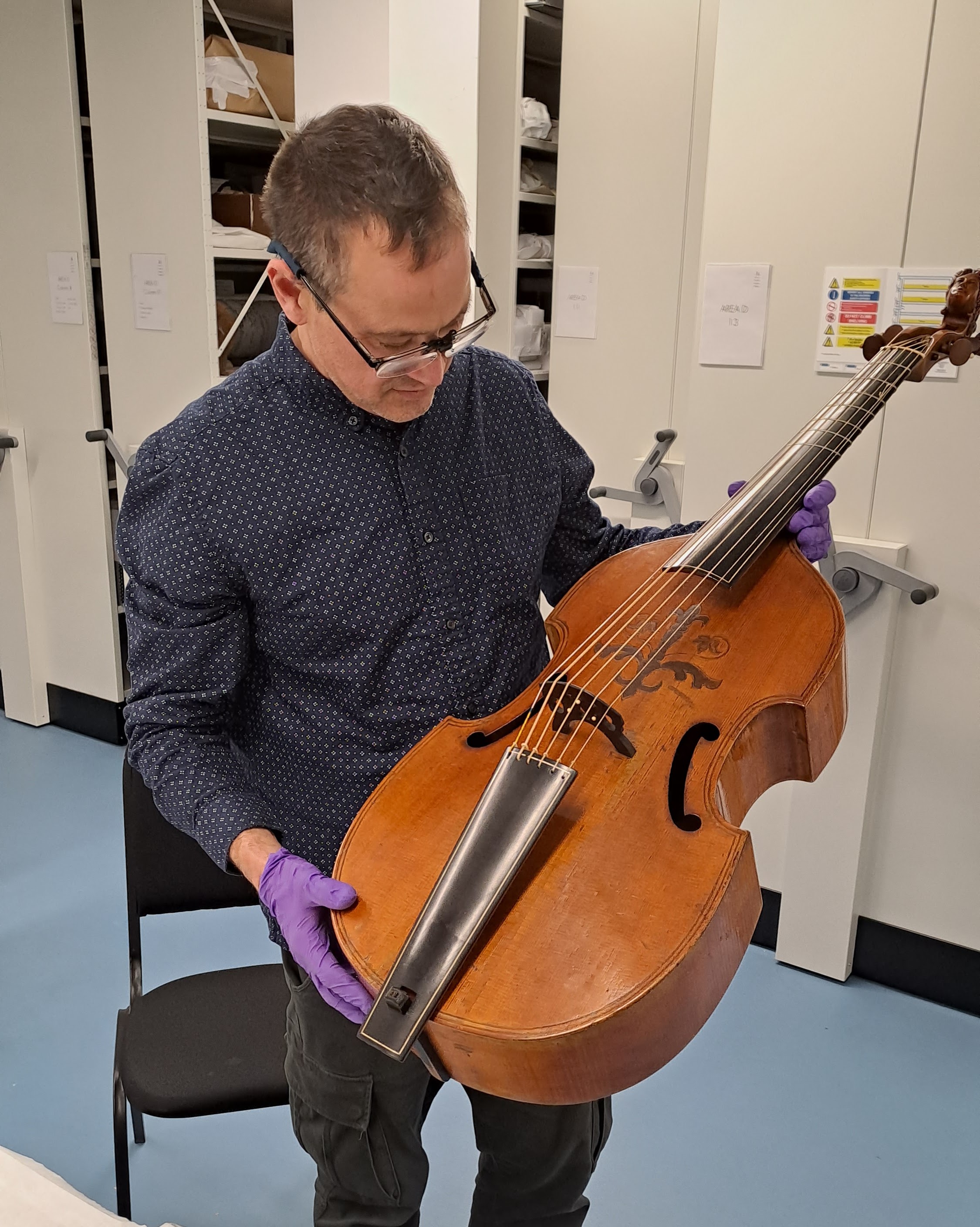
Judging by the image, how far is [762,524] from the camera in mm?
1276

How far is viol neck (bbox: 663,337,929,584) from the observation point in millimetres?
1265

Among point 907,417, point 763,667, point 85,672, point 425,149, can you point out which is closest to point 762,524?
point 763,667

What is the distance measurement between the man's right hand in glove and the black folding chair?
590 mm

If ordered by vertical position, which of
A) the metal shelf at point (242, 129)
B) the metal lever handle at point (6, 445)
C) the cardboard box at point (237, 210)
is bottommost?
the metal lever handle at point (6, 445)

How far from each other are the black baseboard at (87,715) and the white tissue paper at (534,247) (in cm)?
195

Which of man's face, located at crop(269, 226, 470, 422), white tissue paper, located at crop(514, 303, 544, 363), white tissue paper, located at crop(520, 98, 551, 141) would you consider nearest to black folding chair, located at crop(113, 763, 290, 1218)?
man's face, located at crop(269, 226, 470, 422)

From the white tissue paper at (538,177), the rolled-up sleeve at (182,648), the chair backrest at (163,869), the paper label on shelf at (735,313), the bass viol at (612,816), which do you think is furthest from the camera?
the white tissue paper at (538,177)

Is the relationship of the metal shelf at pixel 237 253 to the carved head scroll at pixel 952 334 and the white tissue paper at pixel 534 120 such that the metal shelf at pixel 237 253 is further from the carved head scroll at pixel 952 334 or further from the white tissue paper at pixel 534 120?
the carved head scroll at pixel 952 334

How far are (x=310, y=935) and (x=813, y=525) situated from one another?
79 centimetres

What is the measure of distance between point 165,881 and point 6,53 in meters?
2.63

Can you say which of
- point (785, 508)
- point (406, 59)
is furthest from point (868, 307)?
point (406, 59)

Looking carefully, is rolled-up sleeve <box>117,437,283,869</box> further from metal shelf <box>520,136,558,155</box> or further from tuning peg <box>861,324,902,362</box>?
metal shelf <box>520,136,558,155</box>

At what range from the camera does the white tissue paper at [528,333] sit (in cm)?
349

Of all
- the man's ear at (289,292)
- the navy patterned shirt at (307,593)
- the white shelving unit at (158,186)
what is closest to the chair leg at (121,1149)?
the navy patterned shirt at (307,593)
